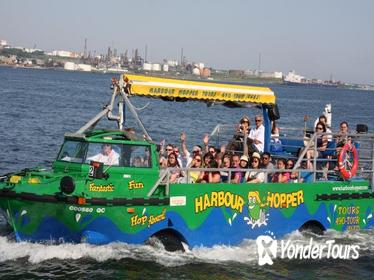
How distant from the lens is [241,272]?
43.6 feet

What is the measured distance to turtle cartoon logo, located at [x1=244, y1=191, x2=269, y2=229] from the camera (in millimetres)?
14164

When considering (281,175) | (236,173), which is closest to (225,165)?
(236,173)

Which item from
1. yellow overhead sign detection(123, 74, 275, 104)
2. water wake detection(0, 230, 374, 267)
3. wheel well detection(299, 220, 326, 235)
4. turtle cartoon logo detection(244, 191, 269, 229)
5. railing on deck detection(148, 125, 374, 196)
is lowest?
water wake detection(0, 230, 374, 267)

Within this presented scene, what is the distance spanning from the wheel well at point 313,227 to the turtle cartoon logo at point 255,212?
1.38 metres

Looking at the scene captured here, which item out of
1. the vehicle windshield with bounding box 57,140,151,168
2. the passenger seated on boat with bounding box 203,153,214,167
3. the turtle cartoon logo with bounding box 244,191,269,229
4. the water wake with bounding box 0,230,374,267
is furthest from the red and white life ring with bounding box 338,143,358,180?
the vehicle windshield with bounding box 57,140,151,168

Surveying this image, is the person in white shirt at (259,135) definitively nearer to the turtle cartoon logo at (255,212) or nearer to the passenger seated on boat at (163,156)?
the turtle cartoon logo at (255,212)

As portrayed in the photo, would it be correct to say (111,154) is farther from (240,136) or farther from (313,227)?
(313,227)

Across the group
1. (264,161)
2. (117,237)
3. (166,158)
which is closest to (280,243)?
(264,161)

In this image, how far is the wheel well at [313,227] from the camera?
1540cm

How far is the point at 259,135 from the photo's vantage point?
649 inches

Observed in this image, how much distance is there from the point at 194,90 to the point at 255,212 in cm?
277

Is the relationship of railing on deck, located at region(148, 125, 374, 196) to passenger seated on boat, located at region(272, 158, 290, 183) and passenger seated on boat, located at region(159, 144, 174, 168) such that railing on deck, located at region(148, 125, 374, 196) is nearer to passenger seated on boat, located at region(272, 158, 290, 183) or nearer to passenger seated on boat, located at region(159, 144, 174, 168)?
passenger seated on boat, located at region(272, 158, 290, 183)

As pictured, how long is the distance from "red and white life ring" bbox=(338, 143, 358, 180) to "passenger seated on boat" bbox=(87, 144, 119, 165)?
552cm

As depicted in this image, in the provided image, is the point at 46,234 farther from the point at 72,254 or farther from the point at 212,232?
the point at 212,232
